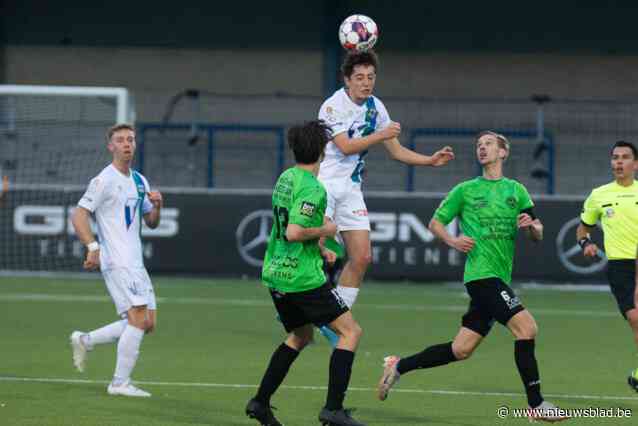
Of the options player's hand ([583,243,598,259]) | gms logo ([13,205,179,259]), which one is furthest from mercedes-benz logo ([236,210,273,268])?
player's hand ([583,243,598,259])

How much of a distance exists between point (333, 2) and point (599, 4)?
18.5ft

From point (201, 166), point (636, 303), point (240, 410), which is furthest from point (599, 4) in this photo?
point (240, 410)

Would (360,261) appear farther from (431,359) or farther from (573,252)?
(573,252)

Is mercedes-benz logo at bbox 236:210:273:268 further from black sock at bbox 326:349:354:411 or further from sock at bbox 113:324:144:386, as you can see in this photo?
black sock at bbox 326:349:354:411

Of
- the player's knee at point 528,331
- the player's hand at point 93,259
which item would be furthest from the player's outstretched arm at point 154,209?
the player's knee at point 528,331

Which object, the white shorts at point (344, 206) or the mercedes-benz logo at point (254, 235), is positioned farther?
the mercedes-benz logo at point (254, 235)

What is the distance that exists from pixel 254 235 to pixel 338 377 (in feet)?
38.6

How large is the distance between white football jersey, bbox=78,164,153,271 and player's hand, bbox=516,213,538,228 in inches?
113

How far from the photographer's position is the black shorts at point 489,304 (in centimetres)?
880

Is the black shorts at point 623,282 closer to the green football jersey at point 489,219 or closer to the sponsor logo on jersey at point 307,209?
the green football jersey at point 489,219

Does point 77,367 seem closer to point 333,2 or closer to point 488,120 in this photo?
point 488,120

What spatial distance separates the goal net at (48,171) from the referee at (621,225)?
396 inches

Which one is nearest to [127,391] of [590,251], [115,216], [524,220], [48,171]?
[115,216]

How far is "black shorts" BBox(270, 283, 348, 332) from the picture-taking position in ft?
26.1
